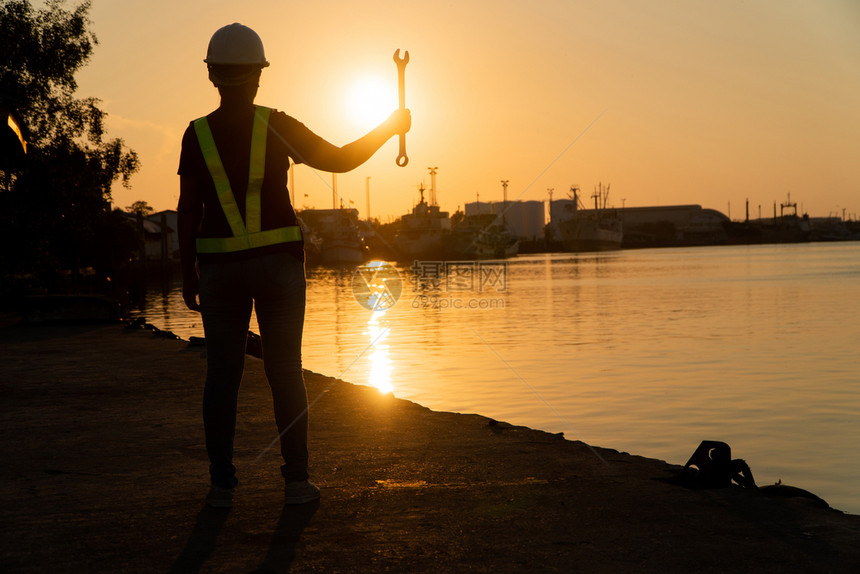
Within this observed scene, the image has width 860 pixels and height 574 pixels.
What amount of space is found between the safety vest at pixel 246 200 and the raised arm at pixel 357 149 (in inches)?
9.1

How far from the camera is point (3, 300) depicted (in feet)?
78.5

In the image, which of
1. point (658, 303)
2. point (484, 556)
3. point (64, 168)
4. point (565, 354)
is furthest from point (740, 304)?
point (484, 556)

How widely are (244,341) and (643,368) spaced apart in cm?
1295

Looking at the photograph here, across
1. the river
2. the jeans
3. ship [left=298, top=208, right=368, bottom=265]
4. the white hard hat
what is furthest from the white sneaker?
ship [left=298, top=208, right=368, bottom=265]

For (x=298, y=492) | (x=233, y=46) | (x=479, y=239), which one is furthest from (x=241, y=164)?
(x=479, y=239)

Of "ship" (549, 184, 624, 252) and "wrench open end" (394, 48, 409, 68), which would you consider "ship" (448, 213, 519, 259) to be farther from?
"wrench open end" (394, 48, 409, 68)

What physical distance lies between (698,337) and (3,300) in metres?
19.0

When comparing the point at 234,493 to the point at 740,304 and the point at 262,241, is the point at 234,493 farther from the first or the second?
the point at 740,304

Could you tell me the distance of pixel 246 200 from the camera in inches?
153

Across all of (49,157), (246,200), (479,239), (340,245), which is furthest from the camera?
(340,245)

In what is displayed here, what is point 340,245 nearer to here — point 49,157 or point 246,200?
point 49,157

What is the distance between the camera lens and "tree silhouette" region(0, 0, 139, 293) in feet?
78.4

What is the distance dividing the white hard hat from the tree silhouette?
21.5 metres

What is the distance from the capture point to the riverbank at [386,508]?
326 centimetres
